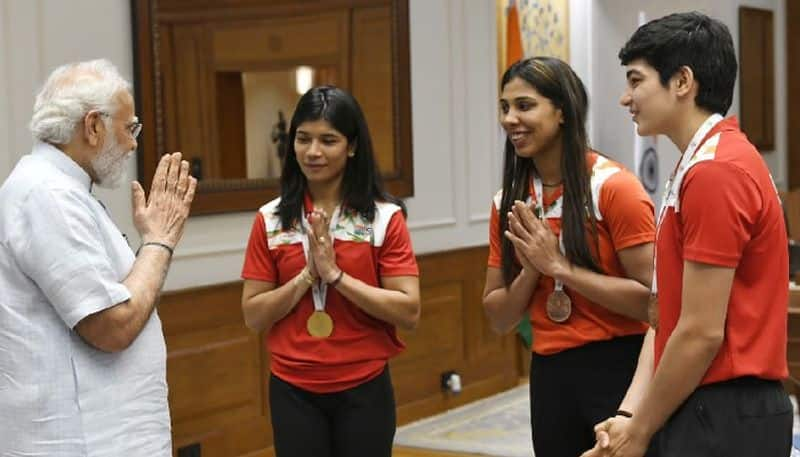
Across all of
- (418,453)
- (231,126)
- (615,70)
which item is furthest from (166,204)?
(615,70)

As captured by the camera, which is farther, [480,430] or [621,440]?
[480,430]

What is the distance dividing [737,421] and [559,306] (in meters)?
0.78

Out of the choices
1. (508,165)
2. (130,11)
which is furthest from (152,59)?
(508,165)

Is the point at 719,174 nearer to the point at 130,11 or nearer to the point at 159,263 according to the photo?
the point at 159,263

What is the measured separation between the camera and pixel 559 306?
8.82ft

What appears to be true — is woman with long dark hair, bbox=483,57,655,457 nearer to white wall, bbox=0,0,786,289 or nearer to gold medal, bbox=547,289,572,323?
gold medal, bbox=547,289,572,323

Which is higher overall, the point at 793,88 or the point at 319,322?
the point at 793,88

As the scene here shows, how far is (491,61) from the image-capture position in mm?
6738

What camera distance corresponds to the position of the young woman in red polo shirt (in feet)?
9.68

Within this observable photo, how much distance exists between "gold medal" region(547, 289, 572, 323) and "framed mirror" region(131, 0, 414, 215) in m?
2.36

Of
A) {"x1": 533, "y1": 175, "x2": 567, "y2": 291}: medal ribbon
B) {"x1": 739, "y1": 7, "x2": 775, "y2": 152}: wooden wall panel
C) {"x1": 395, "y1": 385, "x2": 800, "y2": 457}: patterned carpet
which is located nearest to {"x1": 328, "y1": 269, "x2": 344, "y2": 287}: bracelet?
{"x1": 533, "y1": 175, "x2": 567, "y2": 291}: medal ribbon

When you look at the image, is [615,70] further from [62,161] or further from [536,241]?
[62,161]

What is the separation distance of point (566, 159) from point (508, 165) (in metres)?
0.17

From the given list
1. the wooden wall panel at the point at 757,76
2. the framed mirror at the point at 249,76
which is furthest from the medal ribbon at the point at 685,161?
the wooden wall panel at the point at 757,76
